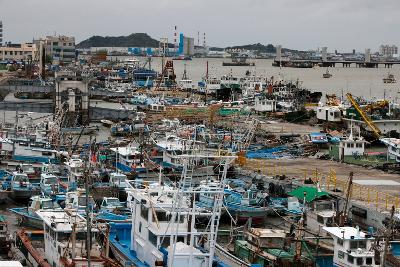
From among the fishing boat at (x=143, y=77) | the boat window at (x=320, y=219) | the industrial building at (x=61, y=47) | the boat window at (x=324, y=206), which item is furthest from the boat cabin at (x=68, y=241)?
Result: the industrial building at (x=61, y=47)

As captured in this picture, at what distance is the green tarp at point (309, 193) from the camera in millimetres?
19344

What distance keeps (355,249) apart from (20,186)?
426 inches

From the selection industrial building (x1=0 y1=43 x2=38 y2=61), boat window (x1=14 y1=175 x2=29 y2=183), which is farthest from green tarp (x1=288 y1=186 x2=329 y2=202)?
industrial building (x1=0 y1=43 x2=38 y2=61)

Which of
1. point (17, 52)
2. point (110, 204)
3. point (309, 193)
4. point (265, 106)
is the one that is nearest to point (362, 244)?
point (309, 193)

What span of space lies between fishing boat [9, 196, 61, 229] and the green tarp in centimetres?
596

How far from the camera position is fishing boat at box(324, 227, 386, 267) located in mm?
13680

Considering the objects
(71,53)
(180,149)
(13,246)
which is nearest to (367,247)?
(13,246)

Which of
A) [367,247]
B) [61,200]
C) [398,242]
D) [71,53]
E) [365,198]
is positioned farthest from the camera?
[71,53]

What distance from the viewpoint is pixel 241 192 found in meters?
21.2

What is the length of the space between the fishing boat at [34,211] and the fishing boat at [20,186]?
219cm

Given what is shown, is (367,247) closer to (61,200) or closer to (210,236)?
(210,236)

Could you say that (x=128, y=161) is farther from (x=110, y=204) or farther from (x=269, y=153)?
(x=269, y=153)

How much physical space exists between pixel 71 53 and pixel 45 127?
9023cm

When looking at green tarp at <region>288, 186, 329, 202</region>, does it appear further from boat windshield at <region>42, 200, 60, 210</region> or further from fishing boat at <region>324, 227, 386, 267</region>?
boat windshield at <region>42, 200, 60, 210</region>
